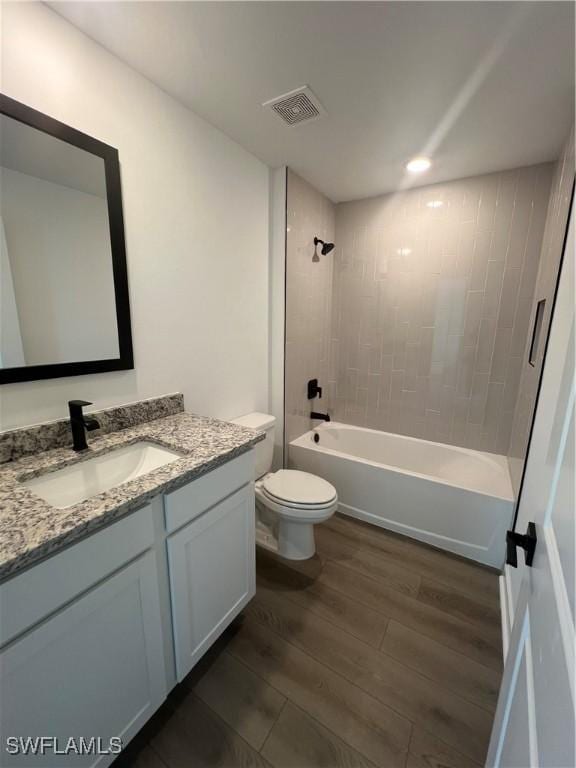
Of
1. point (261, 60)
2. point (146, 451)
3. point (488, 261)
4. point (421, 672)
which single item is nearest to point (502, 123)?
point (488, 261)

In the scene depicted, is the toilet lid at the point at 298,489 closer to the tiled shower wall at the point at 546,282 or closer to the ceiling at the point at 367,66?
the tiled shower wall at the point at 546,282

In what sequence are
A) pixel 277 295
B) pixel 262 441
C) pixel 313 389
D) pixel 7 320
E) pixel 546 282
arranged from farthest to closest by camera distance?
pixel 313 389 → pixel 277 295 → pixel 262 441 → pixel 546 282 → pixel 7 320

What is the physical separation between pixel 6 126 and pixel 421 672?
247 cm

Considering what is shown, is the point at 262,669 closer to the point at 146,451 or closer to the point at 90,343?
the point at 146,451

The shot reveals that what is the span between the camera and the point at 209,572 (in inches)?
47.1

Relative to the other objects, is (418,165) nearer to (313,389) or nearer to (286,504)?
(313,389)

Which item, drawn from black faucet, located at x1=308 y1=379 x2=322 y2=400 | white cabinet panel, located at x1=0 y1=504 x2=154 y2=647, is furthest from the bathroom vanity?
black faucet, located at x1=308 y1=379 x2=322 y2=400

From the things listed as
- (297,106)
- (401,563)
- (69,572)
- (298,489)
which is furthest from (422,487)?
(297,106)

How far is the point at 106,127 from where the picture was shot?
1.22 m

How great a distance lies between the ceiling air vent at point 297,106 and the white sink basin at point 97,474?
1.62m

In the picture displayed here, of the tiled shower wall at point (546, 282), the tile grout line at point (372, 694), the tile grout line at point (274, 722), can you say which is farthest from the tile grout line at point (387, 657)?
the tiled shower wall at point (546, 282)

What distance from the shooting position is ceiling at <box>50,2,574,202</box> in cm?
102

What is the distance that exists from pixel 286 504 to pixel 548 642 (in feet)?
4.25

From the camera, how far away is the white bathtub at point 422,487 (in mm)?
1872
